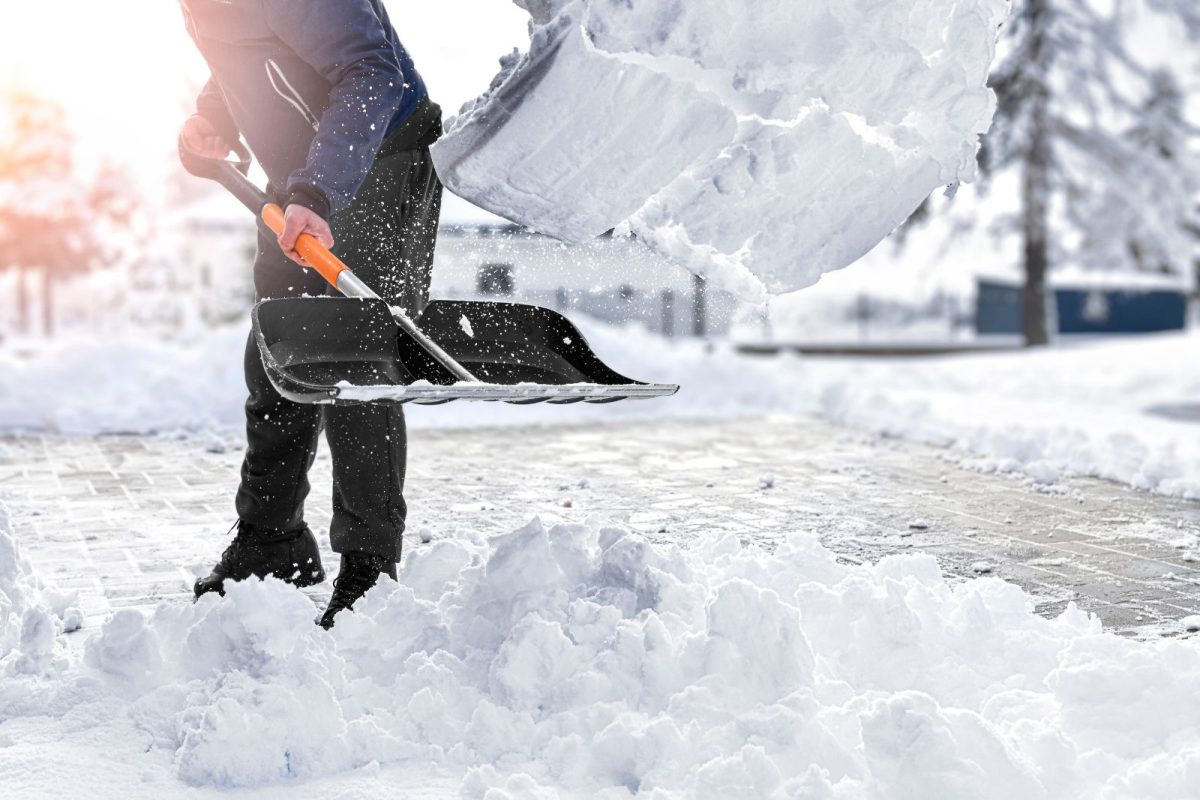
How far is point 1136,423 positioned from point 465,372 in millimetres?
7381

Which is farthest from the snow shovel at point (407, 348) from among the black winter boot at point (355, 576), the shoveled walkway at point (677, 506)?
Result: the shoveled walkway at point (677, 506)

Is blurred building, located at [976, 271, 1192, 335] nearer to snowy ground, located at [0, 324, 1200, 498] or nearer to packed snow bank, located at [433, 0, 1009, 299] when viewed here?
snowy ground, located at [0, 324, 1200, 498]

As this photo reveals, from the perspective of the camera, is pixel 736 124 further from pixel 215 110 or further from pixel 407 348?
pixel 215 110

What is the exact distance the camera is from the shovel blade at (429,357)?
2.63m

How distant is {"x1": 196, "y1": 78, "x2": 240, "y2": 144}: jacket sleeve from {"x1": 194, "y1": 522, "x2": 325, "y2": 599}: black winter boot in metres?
1.21

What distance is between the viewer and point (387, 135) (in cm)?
319

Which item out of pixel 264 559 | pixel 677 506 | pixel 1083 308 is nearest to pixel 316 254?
pixel 264 559

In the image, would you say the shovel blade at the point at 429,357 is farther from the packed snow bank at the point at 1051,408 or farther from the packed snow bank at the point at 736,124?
the packed snow bank at the point at 1051,408

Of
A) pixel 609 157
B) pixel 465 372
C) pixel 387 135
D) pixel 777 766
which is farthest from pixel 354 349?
pixel 777 766

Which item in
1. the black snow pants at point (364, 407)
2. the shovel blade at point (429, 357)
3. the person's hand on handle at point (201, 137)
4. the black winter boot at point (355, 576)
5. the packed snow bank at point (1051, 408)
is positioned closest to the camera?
the shovel blade at point (429, 357)

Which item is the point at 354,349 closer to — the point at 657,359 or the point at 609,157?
the point at 609,157

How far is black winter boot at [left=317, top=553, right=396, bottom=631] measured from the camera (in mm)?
3023

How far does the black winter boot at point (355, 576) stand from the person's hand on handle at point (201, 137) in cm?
130

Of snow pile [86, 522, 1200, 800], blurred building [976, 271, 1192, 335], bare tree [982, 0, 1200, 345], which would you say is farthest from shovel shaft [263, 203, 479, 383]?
blurred building [976, 271, 1192, 335]
